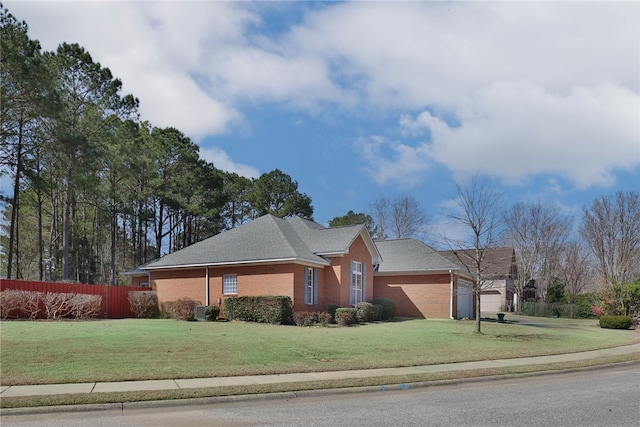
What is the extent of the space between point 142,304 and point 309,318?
10205 millimetres

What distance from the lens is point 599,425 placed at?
7602 millimetres

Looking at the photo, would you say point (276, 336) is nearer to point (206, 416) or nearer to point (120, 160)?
point (206, 416)

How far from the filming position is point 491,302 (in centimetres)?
5412

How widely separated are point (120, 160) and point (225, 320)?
19.5 m

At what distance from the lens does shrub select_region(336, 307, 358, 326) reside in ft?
82.5

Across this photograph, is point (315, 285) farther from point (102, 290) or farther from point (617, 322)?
point (617, 322)

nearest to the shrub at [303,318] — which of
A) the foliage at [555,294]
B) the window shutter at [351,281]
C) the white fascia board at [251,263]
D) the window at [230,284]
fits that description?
the white fascia board at [251,263]

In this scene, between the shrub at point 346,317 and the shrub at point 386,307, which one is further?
the shrub at point 386,307

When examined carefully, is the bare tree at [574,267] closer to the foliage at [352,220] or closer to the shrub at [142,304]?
the foliage at [352,220]

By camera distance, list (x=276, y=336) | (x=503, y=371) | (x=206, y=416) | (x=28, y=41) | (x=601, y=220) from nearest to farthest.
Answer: (x=206, y=416), (x=503, y=371), (x=276, y=336), (x=28, y=41), (x=601, y=220)

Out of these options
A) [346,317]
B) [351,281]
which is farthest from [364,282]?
[346,317]

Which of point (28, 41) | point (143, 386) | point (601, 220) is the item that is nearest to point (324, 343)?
point (143, 386)

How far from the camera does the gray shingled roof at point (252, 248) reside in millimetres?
27297

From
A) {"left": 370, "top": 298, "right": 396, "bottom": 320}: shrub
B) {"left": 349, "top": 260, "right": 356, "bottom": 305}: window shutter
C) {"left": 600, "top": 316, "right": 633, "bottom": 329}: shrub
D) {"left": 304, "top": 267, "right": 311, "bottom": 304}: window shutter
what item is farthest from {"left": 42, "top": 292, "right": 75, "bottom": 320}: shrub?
{"left": 600, "top": 316, "right": 633, "bottom": 329}: shrub
